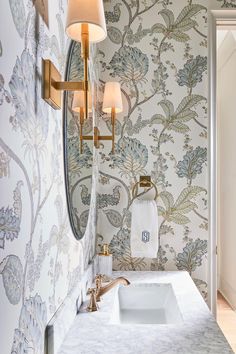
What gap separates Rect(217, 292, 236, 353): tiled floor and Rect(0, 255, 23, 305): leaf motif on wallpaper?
2.29 meters

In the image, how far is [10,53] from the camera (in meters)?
0.68

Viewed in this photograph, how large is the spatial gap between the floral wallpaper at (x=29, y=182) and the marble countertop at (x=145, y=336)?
5.2 inches

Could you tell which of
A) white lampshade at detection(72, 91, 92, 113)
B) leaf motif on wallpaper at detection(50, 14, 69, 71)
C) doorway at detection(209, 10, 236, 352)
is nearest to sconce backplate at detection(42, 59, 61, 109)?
leaf motif on wallpaper at detection(50, 14, 69, 71)

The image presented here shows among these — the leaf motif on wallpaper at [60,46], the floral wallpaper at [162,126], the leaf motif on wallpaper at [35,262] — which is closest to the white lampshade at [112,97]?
the floral wallpaper at [162,126]

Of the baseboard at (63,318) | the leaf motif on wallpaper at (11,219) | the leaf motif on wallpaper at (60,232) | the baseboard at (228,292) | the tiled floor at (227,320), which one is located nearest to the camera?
the leaf motif on wallpaper at (11,219)

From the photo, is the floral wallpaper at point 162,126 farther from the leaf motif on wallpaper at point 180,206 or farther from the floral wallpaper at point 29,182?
the floral wallpaper at point 29,182

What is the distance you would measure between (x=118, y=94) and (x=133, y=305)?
3.28ft

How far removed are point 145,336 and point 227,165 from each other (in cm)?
294

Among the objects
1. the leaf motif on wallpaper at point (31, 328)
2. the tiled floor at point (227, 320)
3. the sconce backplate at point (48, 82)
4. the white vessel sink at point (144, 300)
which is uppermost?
the sconce backplate at point (48, 82)

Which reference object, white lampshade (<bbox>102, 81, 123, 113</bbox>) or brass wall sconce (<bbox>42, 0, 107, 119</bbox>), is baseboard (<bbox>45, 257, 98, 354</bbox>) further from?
white lampshade (<bbox>102, 81, 123, 113</bbox>)

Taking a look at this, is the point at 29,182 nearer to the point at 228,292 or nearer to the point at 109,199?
the point at 109,199

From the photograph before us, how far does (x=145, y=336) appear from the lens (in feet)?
3.62

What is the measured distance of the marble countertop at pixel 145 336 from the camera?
1015 mm

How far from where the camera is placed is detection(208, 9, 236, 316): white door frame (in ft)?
6.77
